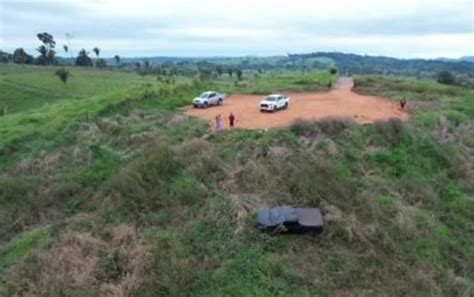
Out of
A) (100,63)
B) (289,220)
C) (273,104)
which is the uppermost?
(273,104)

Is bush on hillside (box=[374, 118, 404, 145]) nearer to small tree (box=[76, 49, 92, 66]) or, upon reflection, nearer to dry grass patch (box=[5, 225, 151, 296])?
dry grass patch (box=[5, 225, 151, 296])

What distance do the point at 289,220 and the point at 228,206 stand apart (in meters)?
2.23

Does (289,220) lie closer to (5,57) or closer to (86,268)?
(86,268)

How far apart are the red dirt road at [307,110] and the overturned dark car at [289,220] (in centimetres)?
683

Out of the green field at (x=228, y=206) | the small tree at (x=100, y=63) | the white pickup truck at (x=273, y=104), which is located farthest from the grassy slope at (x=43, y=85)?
the green field at (x=228, y=206)

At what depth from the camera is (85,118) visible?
2527 cm

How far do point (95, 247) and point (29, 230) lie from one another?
351cm

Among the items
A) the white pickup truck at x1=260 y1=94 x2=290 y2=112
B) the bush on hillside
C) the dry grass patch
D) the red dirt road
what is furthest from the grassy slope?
the dry grass patch

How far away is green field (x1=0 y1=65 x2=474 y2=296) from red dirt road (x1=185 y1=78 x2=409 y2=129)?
77.9 inches

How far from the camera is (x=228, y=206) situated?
55.3 ft

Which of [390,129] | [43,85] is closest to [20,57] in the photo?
[43,85]

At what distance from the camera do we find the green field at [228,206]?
14.6m

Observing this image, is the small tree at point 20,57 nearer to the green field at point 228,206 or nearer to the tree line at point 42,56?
the tree line at point 42,56

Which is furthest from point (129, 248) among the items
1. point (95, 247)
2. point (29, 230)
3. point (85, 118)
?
point (85, 118)
